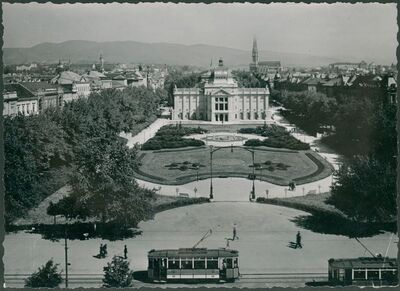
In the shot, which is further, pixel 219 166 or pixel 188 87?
pixel 188 87

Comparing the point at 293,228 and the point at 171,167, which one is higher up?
the point at 171,167

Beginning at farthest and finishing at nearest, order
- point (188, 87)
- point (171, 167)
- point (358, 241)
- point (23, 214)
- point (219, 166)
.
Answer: point (188, 87) → point (171, 167) → point (219, 166) → point (23, 214) → point (358, 241)

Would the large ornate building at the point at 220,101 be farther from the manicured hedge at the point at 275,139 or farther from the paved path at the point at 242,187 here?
the paved path at the point at 242,187

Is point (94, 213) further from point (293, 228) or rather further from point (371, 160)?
point (371, 160)

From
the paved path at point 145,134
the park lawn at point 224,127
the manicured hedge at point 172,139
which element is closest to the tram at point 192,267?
the paved path at point 145,134

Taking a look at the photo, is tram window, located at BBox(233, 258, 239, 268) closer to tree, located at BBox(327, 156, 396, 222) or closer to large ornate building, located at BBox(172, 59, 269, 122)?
tree, located at BBox(327, 156, 396, 222)

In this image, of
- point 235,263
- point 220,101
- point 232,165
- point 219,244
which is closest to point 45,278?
point 219,244

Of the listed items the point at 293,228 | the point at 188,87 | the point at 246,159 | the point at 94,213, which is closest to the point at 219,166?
the point at 246,159
